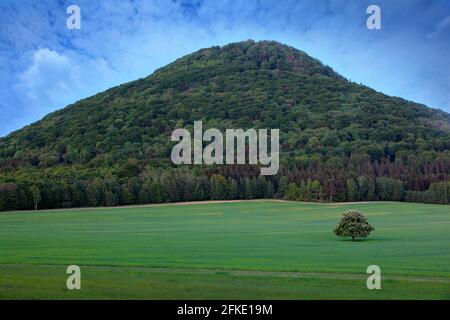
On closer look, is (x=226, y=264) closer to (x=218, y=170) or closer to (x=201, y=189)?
(x=201, y=189)

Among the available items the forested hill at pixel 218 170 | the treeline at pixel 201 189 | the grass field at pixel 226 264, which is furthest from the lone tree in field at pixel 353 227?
the treeline at pixel 201 189

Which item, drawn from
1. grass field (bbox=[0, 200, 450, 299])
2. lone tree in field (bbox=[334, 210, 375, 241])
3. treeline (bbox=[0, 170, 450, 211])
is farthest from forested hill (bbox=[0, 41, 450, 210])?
lone tree in field (bbox=[334, 210, 375, 241])

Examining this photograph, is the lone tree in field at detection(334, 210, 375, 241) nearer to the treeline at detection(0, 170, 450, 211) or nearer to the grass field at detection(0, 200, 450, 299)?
the grass field at detection(0, 200, 450, 299)

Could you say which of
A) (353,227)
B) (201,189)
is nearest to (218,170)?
(201,189)

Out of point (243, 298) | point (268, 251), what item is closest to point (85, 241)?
point (268, 251)

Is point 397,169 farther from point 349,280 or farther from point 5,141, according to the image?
point 5,141

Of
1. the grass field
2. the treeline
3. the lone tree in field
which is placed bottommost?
the grass field
